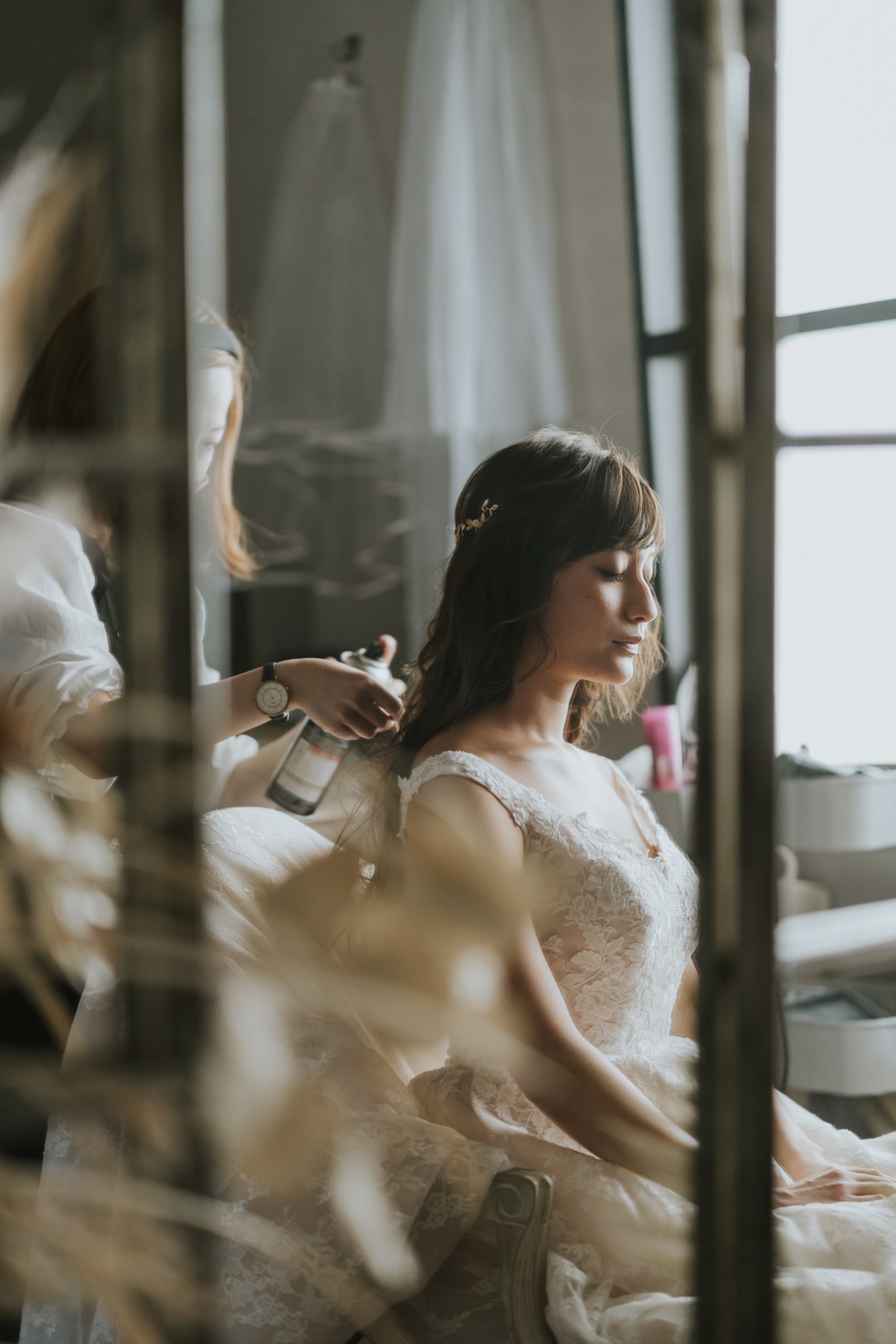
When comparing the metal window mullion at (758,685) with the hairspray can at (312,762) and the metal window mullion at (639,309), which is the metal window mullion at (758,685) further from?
the metal window mullion at (639,309)

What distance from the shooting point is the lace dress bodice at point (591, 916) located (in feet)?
2.91

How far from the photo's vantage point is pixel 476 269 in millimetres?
1614

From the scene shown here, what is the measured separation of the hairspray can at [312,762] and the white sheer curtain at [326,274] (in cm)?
84

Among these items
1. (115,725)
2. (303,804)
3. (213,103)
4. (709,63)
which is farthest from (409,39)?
(115,725)

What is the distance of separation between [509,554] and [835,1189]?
0.59 metres

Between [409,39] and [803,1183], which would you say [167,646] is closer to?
[803,1183]

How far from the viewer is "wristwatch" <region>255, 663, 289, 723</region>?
902 millimetres

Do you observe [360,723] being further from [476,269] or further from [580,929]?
[476,269]

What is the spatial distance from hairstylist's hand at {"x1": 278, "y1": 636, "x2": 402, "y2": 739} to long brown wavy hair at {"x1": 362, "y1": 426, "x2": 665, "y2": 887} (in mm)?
106

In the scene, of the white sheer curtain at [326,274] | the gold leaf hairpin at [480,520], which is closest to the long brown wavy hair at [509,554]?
the gold leaf hairpin at [480,520]

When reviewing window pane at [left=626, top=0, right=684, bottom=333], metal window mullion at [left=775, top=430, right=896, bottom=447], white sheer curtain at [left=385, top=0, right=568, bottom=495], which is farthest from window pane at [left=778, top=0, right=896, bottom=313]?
metal window mullion at [left=775, top=430, right=896, bottom=447]

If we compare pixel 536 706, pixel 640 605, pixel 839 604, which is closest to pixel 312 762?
pixel 536 706

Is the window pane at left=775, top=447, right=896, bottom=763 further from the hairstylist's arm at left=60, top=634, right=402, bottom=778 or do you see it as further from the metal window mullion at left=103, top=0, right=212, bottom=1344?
the metal window mullion at left=103, top=0, right=212, bottom=1344

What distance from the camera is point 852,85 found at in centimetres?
127
